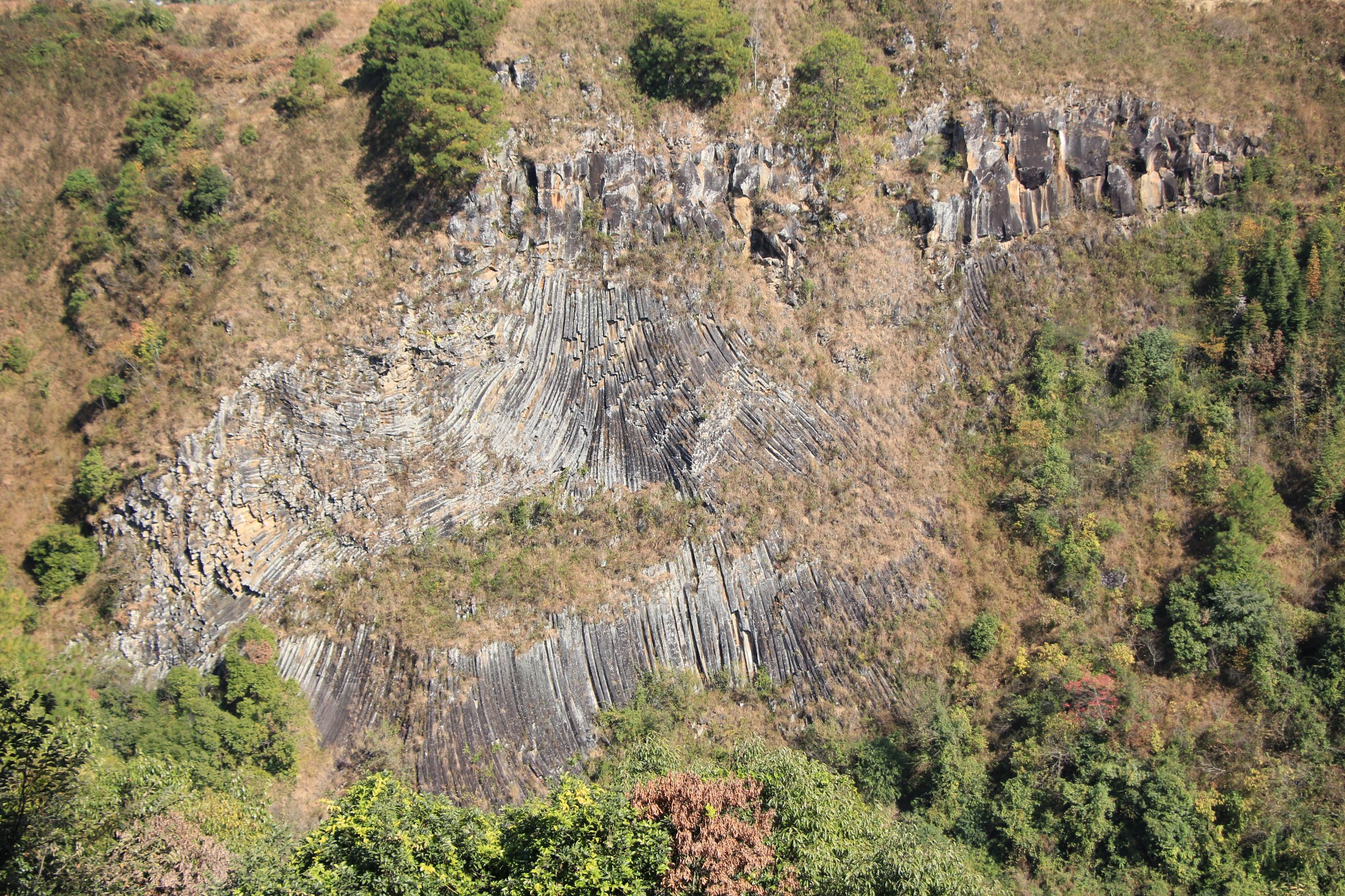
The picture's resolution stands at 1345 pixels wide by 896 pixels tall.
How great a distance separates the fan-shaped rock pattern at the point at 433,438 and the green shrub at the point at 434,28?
968 centimetres

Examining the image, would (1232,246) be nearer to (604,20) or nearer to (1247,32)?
(1247,32)

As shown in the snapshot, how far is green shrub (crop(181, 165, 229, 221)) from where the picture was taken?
34719 millimetres

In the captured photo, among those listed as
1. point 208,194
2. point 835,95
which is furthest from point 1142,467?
point 208,194

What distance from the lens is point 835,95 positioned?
3572 centimetres

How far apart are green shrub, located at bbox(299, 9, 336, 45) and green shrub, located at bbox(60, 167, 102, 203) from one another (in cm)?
1038

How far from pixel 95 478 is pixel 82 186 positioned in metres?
14.1

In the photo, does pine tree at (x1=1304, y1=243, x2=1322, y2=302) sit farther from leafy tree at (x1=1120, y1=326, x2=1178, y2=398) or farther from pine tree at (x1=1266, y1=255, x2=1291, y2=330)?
leafy tree at (x1=1120, y1=326, x2=1178, y2=398)

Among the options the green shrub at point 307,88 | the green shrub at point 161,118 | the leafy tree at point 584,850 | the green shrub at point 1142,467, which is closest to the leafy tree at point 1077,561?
the green shrub at point 1142,467

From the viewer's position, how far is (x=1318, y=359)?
3238cm

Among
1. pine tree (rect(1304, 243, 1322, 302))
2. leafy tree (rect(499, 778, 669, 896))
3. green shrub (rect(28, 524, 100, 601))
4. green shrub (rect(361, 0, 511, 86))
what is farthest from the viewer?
green shrub (rect(361, 0, 511, 86))

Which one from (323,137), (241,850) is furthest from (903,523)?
(323,137)

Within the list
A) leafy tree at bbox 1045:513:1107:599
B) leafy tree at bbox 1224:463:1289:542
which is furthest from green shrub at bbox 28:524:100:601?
leafy tree at bbox 1224:463:1289:542

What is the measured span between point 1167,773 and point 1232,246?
19545 millimetres

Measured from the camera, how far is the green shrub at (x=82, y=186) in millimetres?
→ 37969
